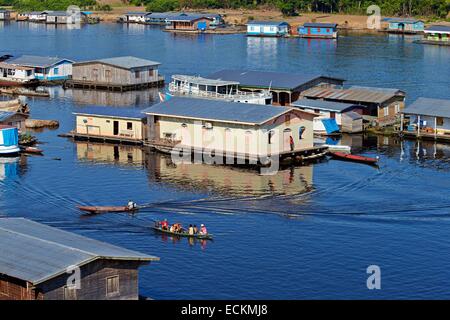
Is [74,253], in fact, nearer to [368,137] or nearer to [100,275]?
[100,275]

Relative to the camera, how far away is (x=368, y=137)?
118 feet

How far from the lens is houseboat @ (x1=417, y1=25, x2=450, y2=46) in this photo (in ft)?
232

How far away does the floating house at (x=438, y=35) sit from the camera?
232 feet

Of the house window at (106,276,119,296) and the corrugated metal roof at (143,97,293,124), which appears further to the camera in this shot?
the corrugated metal roof at (143,97,293,124)

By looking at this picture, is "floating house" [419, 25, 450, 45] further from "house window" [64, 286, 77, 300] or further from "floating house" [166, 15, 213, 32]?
"house window" [64, 286, 77, 300]

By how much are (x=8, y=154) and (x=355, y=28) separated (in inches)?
2141

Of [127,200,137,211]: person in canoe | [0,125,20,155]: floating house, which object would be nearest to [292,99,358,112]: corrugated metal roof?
[0,125,20,155]: floating house

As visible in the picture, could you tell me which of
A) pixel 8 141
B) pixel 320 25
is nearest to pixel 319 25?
pixel 320 25

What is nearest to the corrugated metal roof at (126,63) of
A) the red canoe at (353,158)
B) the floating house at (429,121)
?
the floating house at (429,121)

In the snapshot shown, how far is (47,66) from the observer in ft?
162

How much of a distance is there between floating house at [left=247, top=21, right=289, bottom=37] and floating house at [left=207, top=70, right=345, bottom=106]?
116ft

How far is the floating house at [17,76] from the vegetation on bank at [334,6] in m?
42.7

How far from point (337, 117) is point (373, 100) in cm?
197
